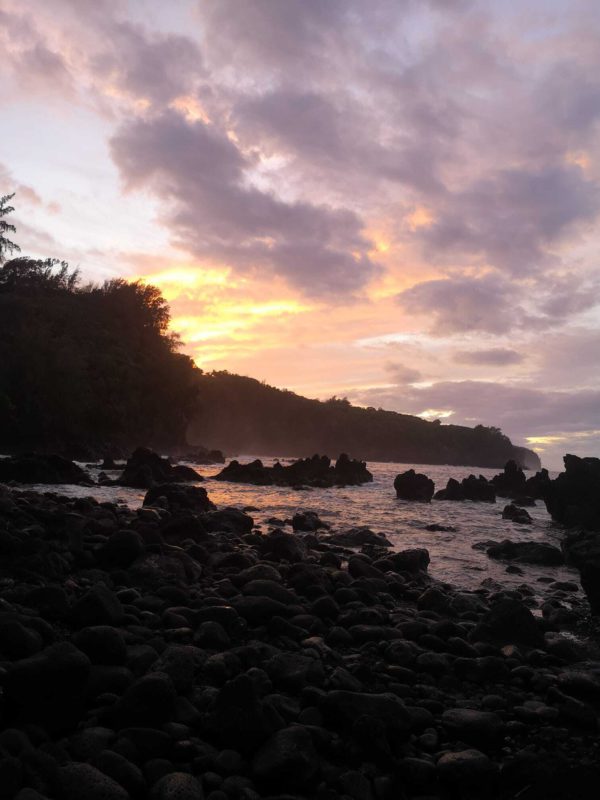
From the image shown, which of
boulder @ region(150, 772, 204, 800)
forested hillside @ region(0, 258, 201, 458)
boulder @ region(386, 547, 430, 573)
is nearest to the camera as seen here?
boulder @ region(150, 772, 204, 800)

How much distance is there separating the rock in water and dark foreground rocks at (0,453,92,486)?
63.6ft

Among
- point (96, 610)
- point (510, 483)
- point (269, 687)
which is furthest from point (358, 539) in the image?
point (510, 483)

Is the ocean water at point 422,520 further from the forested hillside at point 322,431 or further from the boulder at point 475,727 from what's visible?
the forested hillside at point 322,431

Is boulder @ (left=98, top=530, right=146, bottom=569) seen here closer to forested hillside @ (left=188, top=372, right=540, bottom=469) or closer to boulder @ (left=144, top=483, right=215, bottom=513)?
boulder @ (left=144, top=483, right=215, bottom=513)

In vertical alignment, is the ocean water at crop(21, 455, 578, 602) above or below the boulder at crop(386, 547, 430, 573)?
below

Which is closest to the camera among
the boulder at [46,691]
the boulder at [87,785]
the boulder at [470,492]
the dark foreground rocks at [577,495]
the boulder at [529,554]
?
the boulder at [87,785]

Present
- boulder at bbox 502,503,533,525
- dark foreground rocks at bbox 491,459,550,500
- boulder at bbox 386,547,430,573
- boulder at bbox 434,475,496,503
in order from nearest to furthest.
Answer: boulder at bbox 386,547,430,573, boulder at bbox 502,503,533,525, boulder at bbox 434,475,496,503, dark foreground rocks at bbox 491,459,550,500

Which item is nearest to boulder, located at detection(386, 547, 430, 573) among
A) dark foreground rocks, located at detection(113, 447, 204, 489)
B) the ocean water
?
the ocean water

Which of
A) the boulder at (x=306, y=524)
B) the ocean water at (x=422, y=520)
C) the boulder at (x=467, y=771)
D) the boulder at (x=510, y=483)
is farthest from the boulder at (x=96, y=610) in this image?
the boulder at (x=510, y=483)

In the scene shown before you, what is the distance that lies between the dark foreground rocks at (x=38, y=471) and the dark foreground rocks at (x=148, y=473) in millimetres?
2208

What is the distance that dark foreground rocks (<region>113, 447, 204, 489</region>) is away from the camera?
100 feet

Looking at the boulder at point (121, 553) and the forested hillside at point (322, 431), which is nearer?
the boulder at point (121, 553)

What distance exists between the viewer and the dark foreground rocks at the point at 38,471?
2788cm

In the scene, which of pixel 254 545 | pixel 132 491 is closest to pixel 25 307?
pixel 132 491
